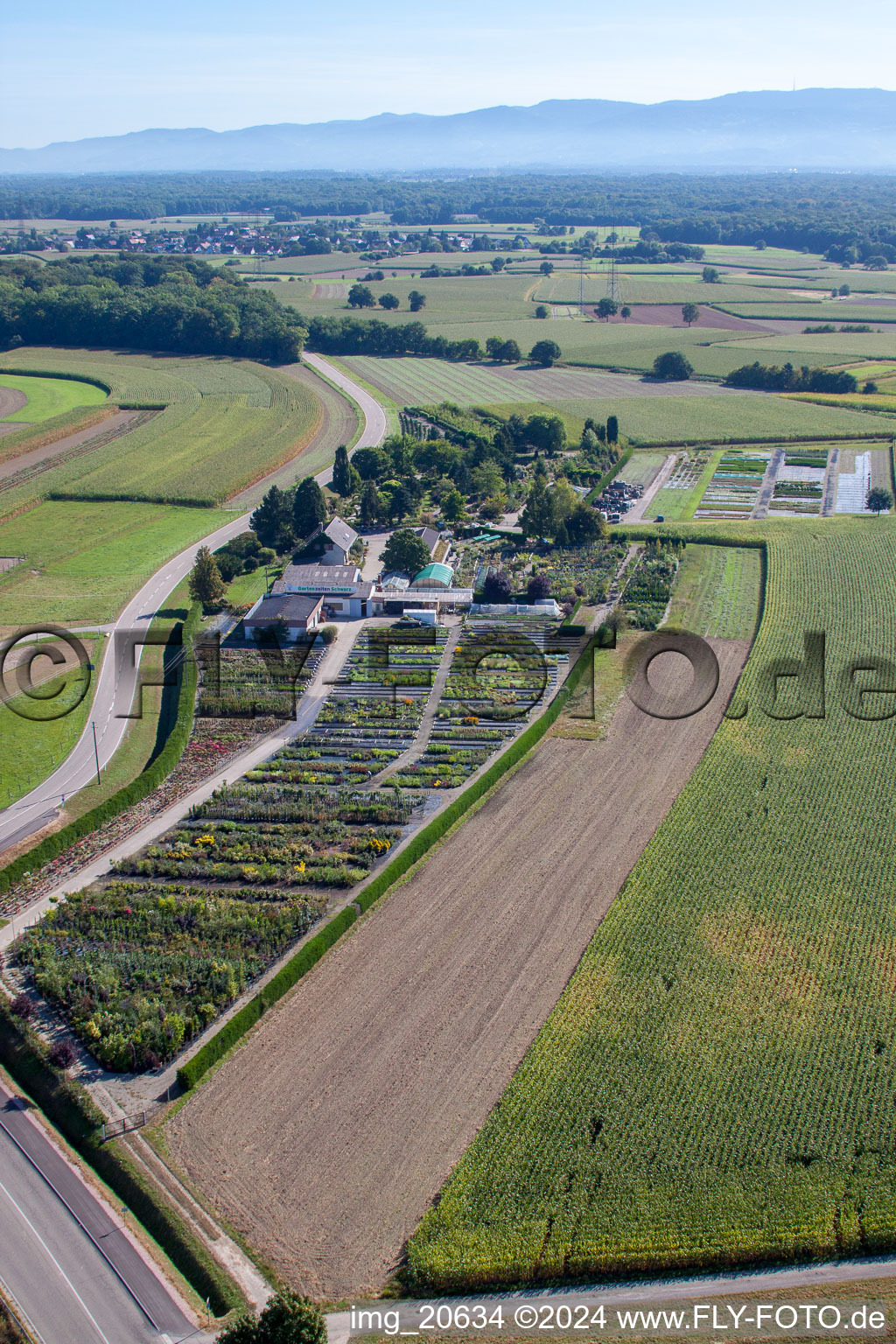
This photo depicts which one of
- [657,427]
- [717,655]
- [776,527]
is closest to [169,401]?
[657,427]

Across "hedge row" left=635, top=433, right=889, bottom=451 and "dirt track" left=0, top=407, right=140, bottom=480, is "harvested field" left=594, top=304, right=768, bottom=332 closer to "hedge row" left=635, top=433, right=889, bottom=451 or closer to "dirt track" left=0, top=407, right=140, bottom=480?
"hedge row" left=635, top=433, right=889, bottom=451

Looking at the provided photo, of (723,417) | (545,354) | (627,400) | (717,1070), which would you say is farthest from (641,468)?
(717,1070)

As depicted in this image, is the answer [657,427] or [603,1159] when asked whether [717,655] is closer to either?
[603,1159]

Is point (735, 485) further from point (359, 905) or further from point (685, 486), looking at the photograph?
point (359, 905)

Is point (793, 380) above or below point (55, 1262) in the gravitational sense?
above

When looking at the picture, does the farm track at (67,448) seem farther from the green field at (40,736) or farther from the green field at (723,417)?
the green field at (723,417)

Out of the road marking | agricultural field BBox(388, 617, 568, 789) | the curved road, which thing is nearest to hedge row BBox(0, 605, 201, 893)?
the curved road
